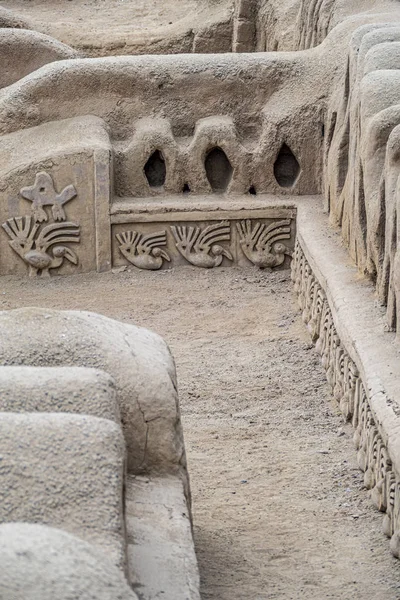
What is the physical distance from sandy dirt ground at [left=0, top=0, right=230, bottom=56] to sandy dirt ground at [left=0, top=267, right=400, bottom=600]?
160 inches

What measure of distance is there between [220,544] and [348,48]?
3.64m

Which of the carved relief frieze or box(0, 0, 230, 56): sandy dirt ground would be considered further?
box(0, 0, 230, 56): sandy dirt ground

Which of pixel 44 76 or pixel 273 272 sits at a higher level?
pixel 44 76

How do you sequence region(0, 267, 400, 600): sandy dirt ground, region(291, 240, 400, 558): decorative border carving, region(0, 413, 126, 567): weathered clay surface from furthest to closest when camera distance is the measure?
region(291, 240, 400, 558): decorative border carving → region(0, 267, 400, 600): sandy dirt ground → region(0, 413, 126, 567): weathered clay surface

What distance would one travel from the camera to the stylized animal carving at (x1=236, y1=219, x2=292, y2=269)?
7148mm

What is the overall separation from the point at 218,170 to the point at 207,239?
1.64ft

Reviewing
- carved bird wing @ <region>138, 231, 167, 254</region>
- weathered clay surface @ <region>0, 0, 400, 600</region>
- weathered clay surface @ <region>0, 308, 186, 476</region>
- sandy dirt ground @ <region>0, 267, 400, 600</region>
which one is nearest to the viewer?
weathered clay surface @ <region>0, 308, 186, 476</region>

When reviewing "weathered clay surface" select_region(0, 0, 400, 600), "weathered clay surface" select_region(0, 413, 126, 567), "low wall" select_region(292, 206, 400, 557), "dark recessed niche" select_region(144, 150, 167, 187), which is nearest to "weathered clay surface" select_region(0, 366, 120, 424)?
"weathered clay surface" select_region(0, 413, 126, 567)

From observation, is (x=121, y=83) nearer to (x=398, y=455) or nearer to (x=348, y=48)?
(x=348, y=48)

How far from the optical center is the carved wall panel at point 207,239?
7.14 meters

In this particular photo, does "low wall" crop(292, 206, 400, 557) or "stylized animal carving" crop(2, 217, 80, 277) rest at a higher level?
"low wall" crop(292, 206, 400, 557)

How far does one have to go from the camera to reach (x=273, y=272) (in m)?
7.22

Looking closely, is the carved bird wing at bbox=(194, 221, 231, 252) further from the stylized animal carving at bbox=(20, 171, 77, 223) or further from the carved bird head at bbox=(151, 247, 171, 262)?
the stylized animal carving at bbox=(20, 171, 77, 223)

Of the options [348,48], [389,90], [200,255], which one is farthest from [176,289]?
[389,90]
